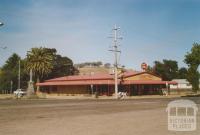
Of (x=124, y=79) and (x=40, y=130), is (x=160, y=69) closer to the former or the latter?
(x=124, y=79)

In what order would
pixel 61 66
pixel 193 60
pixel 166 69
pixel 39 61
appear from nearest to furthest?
pixel 193 60
pixel 39 61
pixel 61 66
pixel 166 69

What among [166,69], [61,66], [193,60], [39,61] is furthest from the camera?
[166,69]

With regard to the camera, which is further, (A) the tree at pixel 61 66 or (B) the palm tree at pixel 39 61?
(A) the tree at pixel 61 66

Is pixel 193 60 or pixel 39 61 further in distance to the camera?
pixel 39 61

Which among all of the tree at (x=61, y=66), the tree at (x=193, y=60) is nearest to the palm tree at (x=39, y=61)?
the tree at (x=61, y=66)

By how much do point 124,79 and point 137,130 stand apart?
210 feet

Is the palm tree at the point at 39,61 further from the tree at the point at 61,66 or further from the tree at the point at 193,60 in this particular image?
the tree at the point at 193,60

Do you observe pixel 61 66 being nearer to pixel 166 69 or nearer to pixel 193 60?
pixel 166 69

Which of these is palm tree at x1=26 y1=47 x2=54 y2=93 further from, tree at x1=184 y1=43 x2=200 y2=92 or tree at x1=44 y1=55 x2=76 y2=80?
A: tree at x1=184 y1=43 x2=200 y2=92

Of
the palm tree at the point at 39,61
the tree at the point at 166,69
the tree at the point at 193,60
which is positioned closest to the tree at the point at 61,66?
the palm tree at the point at 39,61

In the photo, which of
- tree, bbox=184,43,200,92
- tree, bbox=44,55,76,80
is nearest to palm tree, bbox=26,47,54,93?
tree, bbox=44,55,76,80

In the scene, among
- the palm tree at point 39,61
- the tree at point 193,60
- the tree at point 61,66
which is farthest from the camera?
the tree at point 61,66

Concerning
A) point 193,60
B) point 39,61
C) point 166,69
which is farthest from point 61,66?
point 193,60

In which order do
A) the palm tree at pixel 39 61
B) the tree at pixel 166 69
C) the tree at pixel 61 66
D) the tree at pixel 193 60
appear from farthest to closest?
the tree at pixel 166 69, the tree at pixel 61 66, the palm tree at pixel 39 61, the tree at pixel 193 60
